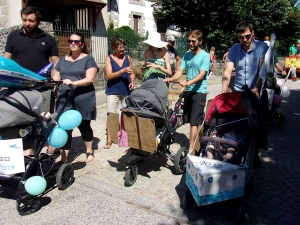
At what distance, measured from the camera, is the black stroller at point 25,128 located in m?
3.18

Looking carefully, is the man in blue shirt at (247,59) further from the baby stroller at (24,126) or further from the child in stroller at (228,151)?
the baby stroller at (24,126)

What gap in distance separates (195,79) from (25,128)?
2286mm

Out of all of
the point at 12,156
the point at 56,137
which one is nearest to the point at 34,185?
the point at 12,156

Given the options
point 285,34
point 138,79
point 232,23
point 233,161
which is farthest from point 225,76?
point 285,34

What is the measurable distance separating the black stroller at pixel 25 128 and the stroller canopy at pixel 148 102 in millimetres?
958

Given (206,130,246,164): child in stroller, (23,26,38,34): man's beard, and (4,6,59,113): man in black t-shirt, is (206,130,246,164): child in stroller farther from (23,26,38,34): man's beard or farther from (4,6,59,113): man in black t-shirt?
(23,26,38,34): man's beard

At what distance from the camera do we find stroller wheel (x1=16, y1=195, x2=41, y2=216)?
3.28m

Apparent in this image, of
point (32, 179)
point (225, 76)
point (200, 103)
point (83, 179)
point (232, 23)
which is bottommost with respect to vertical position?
point (83, 179)

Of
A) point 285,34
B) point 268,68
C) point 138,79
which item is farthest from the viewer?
point 285,34

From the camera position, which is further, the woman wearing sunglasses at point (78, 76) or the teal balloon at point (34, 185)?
the woman wearing sunglasses at point (78, 76)

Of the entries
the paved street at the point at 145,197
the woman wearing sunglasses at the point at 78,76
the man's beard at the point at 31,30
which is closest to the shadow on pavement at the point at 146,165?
the paved street at the point at 145,197

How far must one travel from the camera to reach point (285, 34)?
27.8 meters

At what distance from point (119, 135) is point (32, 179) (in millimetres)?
1180

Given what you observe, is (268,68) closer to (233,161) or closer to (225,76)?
(225,76)
